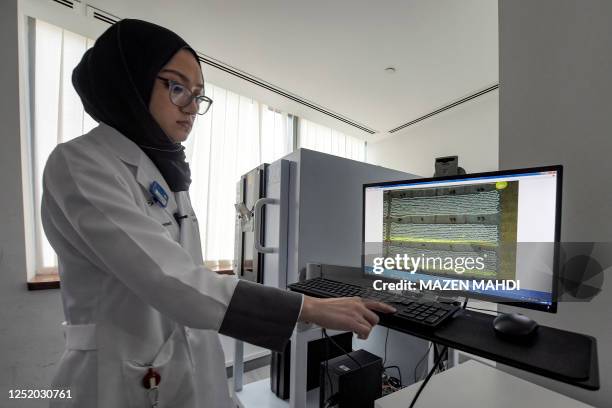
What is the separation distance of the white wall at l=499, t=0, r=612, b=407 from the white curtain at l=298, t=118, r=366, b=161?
7.45 feet

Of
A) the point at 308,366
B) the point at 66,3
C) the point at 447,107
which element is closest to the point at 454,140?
the point at 447,107

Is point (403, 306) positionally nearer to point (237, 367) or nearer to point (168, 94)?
point (168, 94)

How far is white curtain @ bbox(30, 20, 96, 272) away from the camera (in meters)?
1.66

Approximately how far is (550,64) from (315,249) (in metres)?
1.07

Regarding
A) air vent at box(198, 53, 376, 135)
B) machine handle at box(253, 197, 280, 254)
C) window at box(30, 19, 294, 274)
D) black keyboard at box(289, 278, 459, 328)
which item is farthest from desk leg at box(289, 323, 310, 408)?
air vent at box(198, 53, 376, 135)

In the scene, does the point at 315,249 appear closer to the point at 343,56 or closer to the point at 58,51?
the point at 343,56

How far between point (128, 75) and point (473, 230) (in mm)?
974

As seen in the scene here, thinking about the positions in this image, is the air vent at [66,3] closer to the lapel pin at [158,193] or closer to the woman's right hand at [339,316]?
the lapel pin at [158,193]

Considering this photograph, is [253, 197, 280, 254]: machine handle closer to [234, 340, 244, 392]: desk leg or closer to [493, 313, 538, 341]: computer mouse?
[234, 340, 244, 392]: desk leg

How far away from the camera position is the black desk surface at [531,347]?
0.42m

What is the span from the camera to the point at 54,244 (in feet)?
1.74

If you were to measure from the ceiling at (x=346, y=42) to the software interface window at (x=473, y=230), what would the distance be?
129 centimetres

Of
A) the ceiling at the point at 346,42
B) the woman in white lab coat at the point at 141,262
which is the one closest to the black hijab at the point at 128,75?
the woman in white lab coat at the point at 141,262

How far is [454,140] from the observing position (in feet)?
9.35
